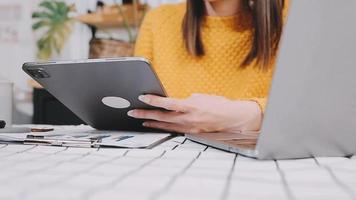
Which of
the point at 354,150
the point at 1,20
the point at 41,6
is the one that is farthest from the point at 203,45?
the point at 1,20

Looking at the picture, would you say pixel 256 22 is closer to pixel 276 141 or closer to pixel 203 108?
pixel 203 108

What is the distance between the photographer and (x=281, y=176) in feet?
1.30

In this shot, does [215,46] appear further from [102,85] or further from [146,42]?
[102,85]

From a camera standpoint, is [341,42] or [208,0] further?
[208,0]

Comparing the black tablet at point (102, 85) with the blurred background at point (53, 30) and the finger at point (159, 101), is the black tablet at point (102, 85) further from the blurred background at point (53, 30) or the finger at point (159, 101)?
the blurred background at point (53, 30)

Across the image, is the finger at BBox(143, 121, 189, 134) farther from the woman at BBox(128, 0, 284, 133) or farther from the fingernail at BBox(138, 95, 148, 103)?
the woman at BBox(128, 0, 284, 133)

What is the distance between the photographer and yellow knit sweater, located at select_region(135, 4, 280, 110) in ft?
4.37

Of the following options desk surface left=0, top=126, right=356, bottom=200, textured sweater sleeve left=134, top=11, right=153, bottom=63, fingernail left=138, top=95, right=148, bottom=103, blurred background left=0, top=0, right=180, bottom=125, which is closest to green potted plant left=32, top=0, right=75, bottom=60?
blurred background left=0, top=0, right=180, bottom=125

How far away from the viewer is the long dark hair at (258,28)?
127 centimetres

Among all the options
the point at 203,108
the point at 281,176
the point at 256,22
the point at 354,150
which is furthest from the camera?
the point at 256,22

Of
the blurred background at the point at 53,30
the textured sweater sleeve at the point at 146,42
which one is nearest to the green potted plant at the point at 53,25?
the blurred background at the point at 53,30

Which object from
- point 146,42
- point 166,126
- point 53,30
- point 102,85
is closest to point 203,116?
point 166,126

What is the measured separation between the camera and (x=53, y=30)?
2250 mm

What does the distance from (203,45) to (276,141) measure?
927mm
